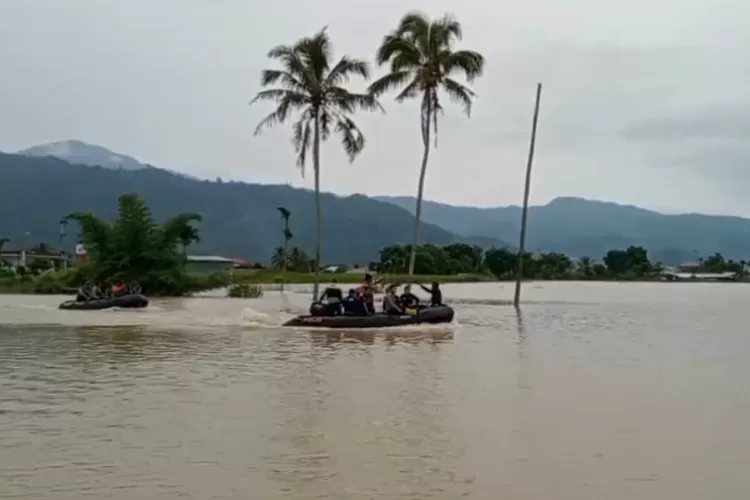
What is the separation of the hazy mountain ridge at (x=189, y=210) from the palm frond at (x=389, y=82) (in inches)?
4830

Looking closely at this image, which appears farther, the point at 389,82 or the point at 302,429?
the point at 389,82

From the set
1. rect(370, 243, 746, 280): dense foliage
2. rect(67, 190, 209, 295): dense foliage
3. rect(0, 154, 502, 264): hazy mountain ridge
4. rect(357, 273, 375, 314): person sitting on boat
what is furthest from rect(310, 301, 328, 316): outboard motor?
rect(0, 154, 502, 264): hazy mountain ridge

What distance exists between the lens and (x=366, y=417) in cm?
1247

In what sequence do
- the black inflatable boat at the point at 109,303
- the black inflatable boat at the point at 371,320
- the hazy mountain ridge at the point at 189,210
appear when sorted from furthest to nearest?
the hazy mountain ridge at the point at 189,210, the black inflatable boat at the point at 109,303, the black inflatable boat at the point at 371,320

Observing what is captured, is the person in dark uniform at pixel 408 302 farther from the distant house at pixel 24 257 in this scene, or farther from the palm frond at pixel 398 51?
the distant house at pixel 24 257

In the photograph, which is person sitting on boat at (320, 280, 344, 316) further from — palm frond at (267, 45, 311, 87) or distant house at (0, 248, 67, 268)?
distant house at (0, 248, 67, 268)

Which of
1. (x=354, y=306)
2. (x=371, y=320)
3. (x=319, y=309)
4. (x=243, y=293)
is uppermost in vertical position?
(x=354, y=306)

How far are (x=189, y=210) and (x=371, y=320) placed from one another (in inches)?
6515

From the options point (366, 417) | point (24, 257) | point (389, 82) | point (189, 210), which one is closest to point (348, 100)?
point (389, 82)

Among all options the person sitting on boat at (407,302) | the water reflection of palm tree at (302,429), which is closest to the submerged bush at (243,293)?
the person sitting on boat at (407,302)

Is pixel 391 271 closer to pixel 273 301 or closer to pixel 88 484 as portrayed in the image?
pixel 273 301

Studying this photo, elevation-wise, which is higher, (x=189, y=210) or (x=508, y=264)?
→ (x=189, y=210)

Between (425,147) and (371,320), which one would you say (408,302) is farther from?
(425,147)

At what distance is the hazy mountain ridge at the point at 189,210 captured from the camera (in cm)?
16712
